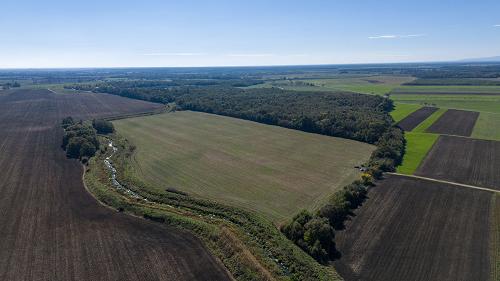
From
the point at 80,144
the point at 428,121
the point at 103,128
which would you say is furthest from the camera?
the point at 428,121

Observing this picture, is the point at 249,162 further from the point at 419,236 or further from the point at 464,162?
the point at 464,162

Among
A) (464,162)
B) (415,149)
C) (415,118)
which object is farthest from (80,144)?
(415,118)

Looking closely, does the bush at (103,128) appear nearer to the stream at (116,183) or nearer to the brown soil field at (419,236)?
the stream at (116,183)

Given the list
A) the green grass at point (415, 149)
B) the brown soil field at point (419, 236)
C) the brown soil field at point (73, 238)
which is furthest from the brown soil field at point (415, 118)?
the brown soil field at point (73, 238)

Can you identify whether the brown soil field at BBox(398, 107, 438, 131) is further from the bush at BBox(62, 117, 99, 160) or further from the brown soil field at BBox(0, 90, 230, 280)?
the brown soil field at BBox(0, 90, 230, 280)

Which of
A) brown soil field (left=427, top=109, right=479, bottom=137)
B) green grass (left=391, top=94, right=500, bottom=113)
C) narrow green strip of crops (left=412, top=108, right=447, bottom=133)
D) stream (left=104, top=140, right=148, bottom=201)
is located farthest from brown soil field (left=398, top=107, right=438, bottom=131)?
stream (left=104, top=140, right=148, bottom=201)

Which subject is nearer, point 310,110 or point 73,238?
point 73,238

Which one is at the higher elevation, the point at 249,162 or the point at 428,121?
the point at 428,121

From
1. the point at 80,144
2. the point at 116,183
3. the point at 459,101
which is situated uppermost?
the point at 459,101
